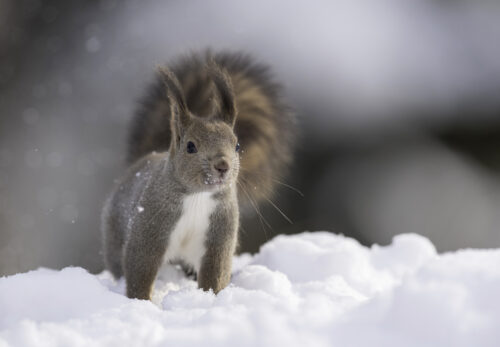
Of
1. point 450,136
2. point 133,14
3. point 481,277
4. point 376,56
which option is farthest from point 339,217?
point 481,277

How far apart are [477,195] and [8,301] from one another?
13.0 ft

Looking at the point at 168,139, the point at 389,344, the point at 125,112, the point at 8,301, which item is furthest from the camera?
the point at 125,112

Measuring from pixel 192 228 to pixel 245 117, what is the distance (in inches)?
29.4

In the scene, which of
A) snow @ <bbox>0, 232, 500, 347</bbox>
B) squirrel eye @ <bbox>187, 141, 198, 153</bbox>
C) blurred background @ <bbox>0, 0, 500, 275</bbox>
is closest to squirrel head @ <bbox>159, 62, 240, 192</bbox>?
squirrel eye @ <bbox>187, 141, 198, 153</bbox>

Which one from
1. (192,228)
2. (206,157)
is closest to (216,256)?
(192,228)

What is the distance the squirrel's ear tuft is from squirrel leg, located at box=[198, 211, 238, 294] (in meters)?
0.31

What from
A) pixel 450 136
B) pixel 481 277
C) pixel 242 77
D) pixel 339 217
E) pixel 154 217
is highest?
pixel 450 136

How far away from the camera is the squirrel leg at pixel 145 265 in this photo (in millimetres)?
1678

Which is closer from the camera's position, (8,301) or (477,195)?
(8,301)

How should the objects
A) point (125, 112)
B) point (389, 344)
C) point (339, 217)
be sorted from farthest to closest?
point (125, 112) < point (339, 217) < point (389, 344)

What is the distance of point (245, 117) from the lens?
2.30 meters

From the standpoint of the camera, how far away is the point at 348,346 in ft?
2.87

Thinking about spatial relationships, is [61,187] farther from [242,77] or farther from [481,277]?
[481,277]

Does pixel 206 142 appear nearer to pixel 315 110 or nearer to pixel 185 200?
pixel 185 200
